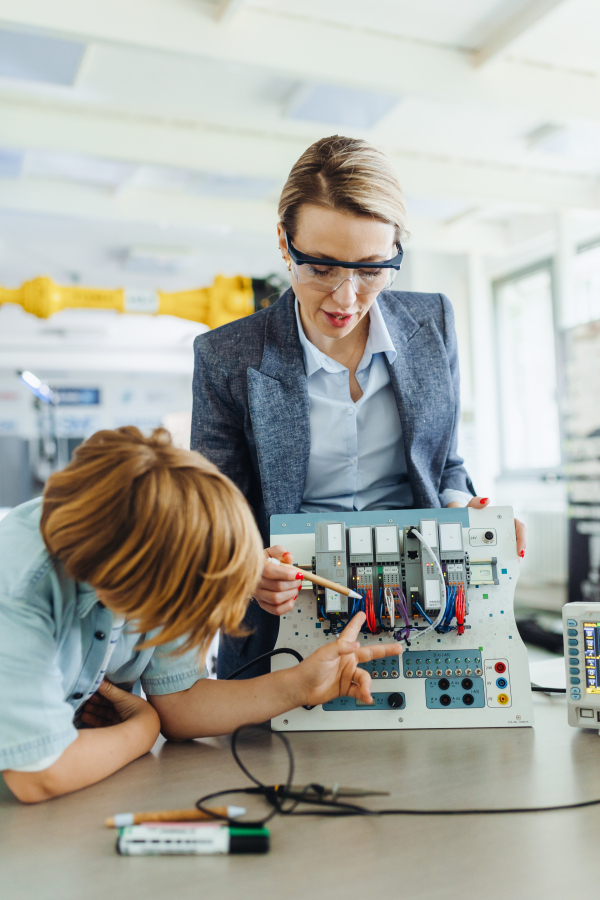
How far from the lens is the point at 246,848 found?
685 mm

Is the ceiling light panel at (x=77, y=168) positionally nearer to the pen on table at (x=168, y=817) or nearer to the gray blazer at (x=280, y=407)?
the gray blazer at (x=280, y=407)

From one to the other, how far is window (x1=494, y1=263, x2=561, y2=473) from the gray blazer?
15.1ft

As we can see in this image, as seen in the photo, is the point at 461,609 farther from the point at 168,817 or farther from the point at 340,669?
the point at 168,817

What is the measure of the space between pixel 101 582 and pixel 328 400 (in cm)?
61

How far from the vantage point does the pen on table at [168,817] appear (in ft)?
2.42

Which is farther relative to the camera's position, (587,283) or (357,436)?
(587,283)

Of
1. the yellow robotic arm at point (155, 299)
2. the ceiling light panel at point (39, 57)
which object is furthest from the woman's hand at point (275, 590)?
the ceiling light panel at point (39, 57)

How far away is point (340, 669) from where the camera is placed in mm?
1011

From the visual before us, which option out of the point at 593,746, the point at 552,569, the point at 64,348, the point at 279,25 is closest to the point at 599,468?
the point at 552,569

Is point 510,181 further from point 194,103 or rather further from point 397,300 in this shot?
point 397,300

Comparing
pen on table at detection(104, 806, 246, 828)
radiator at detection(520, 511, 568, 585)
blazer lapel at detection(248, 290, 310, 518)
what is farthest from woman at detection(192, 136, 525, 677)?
radiator at detection(520, 511, 568, 585)

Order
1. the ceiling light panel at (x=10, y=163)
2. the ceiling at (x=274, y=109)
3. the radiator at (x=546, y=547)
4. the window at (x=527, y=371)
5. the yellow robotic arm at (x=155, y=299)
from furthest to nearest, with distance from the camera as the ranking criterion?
the window at (x=527, y=371) → the radiator at (x=546, y=547) → the ceiling light panel at (x=10, y=163) → the ceiling at (x=274, y=109) → the yellow robotic arm at (x=155, y=299)

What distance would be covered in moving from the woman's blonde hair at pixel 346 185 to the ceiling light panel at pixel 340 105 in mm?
2687

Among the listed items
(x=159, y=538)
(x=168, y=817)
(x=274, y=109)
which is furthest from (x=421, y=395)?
(x=274, y=109)
